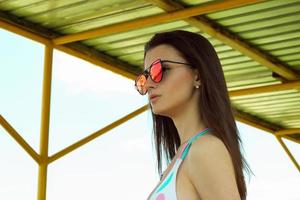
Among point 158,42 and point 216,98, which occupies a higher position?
point 158,42

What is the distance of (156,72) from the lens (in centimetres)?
215

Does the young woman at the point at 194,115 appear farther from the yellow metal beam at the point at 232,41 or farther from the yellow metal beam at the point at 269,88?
the yellow metal beam at the point at 269,88

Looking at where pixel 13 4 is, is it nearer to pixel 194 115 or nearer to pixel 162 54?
pixel 162 54

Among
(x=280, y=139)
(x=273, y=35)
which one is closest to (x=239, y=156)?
(x=273, y=35)

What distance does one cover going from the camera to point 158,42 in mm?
2277

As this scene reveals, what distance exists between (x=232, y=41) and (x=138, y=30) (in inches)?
76.9

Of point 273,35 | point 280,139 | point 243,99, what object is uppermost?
point 273,35

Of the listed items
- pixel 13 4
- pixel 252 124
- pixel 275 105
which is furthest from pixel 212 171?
pixel 252 124

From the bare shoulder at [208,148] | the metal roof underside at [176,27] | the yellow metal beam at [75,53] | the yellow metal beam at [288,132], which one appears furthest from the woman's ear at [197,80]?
the yellow metal beam at [288,132]

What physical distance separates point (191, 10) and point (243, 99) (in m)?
8.21

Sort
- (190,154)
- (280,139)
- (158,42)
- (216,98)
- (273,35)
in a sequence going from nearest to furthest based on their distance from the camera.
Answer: (190,154) < (216,98) < (158,42) < (273,35) < (280,139)

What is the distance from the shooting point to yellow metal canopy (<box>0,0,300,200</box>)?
10914 millimetres

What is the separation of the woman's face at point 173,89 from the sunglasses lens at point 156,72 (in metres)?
0.02

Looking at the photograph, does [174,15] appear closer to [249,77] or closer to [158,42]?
[249,77]
